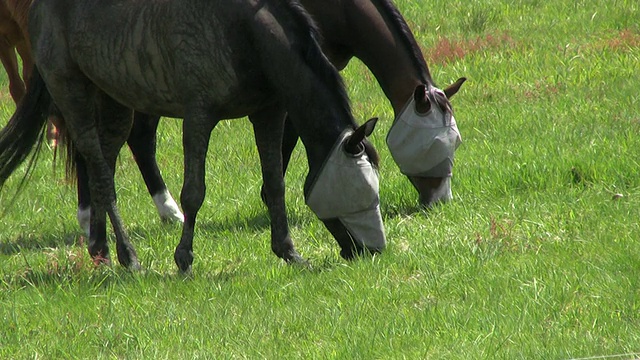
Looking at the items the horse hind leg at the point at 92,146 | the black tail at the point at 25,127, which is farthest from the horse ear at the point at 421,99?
the black tail at the point at 25,127

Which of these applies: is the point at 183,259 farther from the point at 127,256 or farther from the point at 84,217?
the point at 84,217

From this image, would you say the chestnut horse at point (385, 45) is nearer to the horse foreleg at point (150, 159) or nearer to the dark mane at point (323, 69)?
the horse foreleg at point (150, 159)

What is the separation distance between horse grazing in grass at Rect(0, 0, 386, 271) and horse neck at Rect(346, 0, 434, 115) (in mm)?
1218

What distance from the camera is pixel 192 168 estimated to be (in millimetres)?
6547

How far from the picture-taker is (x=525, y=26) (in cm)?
1370

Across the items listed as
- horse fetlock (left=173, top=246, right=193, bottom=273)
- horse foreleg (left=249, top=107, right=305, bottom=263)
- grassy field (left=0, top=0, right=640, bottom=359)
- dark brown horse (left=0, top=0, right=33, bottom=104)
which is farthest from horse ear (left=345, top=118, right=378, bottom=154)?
dark brown horse (left=0, top=0, right=33, bottom=104)

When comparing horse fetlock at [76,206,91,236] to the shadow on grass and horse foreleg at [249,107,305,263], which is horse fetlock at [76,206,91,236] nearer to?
the shadow on grass

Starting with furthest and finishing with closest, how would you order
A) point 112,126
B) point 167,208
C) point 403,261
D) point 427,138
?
point 167,208
point 427,138
point 112,126
point 403,261

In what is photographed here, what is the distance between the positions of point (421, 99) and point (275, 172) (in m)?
1.19

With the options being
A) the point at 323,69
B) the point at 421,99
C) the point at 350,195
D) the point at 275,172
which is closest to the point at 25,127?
the point at 275,172

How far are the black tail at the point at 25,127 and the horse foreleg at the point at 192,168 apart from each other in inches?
55.5

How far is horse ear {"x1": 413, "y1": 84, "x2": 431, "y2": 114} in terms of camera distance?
7.41 metres

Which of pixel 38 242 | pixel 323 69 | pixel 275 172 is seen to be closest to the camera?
pixel 323 69

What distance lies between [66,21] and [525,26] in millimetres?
7940
